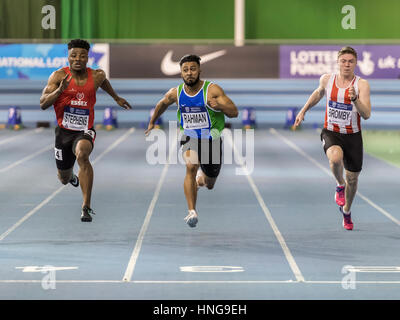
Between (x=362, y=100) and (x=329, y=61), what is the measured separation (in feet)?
56.6

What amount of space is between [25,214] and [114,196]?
6.57 ft

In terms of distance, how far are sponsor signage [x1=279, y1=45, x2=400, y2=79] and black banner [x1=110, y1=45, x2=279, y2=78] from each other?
35cm

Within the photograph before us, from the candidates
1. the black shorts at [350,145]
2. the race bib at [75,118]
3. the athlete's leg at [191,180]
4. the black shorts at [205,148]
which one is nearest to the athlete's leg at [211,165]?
the black shorts at [205,148]

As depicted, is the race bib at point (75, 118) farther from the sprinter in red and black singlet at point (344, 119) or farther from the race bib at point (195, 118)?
the sprinter in red and black singlet at point (344, 119)

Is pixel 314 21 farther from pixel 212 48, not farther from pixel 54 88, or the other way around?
pixel 54 88

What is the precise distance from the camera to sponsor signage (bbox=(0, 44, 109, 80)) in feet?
86.2

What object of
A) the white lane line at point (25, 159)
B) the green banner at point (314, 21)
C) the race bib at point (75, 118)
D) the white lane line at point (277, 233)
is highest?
the green banner at point (314, 21)

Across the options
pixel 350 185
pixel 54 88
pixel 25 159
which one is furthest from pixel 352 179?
pixel 25 159

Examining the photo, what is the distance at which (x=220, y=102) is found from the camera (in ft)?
31.2

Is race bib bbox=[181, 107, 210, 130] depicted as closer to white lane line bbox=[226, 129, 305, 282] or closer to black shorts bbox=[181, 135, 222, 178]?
black shorts bbox=[181, 135, 222, 178]

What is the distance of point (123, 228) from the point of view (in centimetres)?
996

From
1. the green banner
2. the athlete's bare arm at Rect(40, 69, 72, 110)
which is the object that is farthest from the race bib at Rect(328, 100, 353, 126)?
the green banner

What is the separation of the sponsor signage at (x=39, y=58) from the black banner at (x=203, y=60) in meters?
0.37

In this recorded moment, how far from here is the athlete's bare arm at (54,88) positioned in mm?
9609
